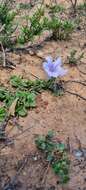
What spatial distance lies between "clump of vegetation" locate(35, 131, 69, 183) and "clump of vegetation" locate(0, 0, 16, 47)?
116 centimetres

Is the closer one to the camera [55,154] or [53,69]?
[55,154]

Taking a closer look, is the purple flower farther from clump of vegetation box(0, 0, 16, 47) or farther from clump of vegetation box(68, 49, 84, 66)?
clump of vegetation box(0, 0, 16, 47)

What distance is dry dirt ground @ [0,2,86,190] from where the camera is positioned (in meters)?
3.01

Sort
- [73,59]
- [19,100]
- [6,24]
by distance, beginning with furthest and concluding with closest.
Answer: [6,24]
[73,59]
[19,100]

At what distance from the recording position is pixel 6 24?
422 centimetres

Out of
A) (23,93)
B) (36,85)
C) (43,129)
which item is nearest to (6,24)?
(36,85)

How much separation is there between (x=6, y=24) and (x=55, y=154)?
1.62 meters

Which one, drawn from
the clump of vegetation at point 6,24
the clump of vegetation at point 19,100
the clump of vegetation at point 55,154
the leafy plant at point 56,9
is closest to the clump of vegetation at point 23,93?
the clump of vegetation at point 19,100

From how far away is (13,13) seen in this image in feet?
14.1

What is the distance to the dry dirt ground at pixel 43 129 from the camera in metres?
3.01

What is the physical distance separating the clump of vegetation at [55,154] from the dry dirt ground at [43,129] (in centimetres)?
4

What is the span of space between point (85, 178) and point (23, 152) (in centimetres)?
49

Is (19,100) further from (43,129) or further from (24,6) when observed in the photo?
(24,6)

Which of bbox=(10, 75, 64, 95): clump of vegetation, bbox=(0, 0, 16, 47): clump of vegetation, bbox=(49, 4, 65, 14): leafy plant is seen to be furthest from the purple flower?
bbox=(49, 4, 65, 14): leafy plant
